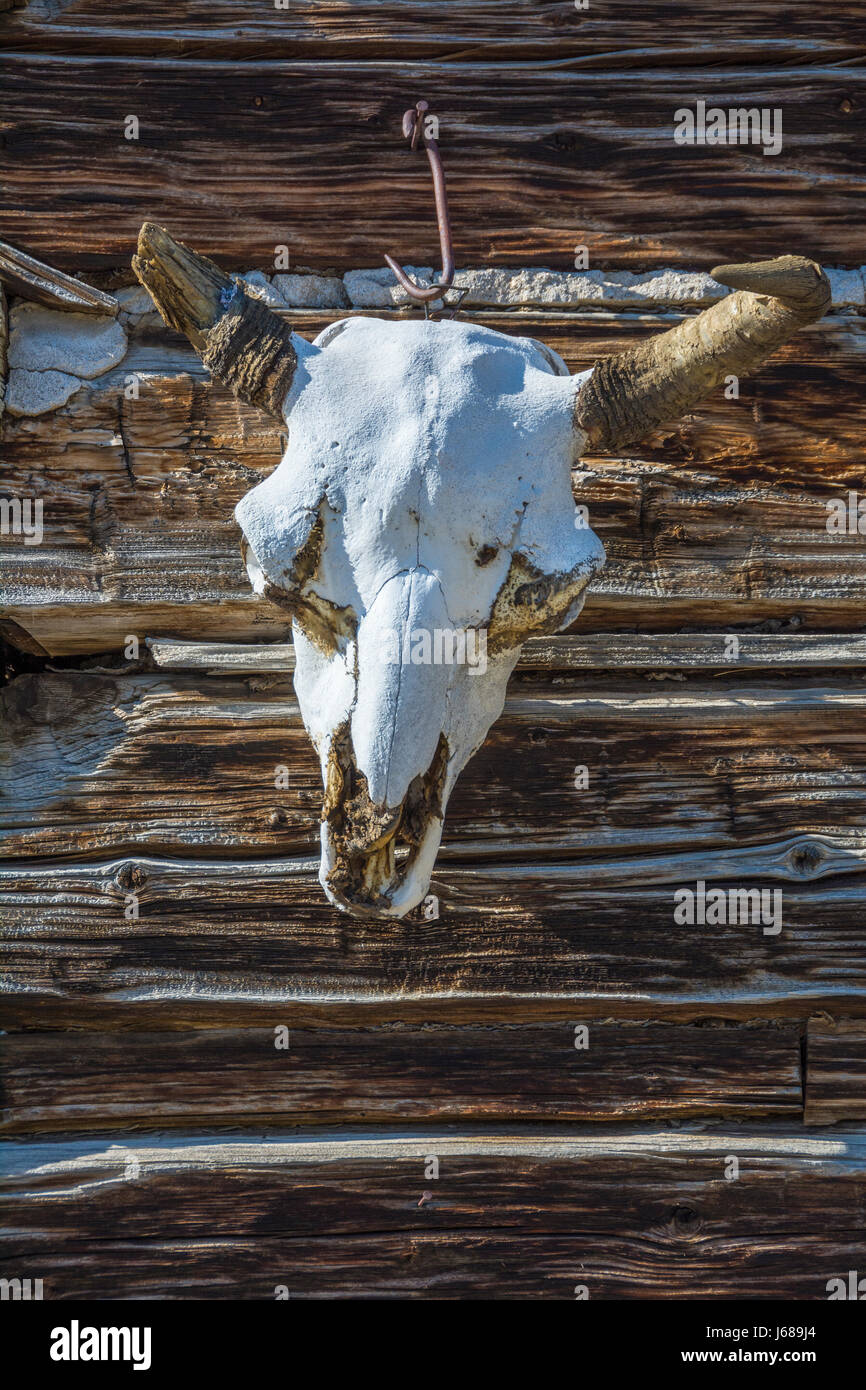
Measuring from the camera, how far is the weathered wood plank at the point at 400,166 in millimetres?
3086

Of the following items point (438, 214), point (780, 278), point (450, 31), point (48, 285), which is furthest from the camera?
point (450, 31)

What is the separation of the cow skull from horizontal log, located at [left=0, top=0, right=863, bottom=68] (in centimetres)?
127

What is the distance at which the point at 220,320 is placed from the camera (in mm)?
2262

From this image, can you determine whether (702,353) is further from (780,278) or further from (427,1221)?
(427,1221)

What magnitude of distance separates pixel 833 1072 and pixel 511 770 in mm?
1226

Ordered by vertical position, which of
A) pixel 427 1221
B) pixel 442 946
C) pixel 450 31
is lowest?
pixel 427 1221

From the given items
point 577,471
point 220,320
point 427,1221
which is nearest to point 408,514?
point 220,320

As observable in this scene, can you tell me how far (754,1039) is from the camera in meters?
3.11

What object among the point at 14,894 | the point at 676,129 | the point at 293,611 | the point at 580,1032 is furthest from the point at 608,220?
the point at 14,894

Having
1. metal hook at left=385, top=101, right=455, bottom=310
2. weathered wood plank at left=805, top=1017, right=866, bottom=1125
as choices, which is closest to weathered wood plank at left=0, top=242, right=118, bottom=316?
metal hook at left=385, top=101, right=455, bottom=310

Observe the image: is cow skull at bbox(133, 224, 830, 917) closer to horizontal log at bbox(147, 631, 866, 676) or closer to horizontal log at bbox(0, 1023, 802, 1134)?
horizontal log at bbox(147, 631, 866, 676)

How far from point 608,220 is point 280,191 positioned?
2.97 feet

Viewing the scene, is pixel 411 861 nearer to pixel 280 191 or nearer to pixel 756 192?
pixel 280 191

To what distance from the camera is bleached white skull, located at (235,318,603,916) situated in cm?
213
